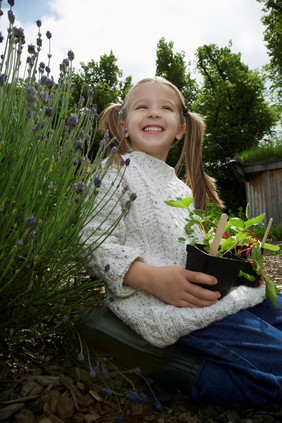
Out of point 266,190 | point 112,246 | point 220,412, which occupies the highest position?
point 266,190

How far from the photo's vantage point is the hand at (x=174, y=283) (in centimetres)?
128

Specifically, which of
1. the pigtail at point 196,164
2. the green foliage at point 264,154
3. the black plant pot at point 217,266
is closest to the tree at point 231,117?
the green foliage at point 264,154

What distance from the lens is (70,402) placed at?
1172 millimetres

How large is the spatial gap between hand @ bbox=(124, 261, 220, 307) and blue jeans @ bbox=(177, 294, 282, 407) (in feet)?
0.42

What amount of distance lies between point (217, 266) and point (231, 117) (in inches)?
653

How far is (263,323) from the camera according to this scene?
140 centimetres

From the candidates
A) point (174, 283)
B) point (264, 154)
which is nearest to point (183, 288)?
point (174, 283)

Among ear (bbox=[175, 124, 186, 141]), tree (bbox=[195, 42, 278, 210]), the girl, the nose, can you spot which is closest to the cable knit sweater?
the girl

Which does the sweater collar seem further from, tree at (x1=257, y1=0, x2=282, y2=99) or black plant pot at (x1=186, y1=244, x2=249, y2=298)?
tree at (x1=257, y1=0, x2=282, y2=99)

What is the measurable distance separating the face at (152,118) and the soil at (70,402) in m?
1.15

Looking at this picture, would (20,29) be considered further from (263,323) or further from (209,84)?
(209,84)

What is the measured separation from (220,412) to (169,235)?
28.6 inches

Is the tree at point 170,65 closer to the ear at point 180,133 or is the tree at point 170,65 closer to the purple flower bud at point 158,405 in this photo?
the ear at point 180,133

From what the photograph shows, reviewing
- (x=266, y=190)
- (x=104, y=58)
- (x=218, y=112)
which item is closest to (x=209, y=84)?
(x=218, y=112)
